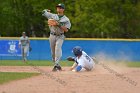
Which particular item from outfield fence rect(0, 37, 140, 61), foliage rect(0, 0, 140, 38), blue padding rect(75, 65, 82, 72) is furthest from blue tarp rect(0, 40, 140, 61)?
blue padding rect(75, 65, 82, 72)

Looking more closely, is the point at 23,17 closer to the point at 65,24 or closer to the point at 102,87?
the point at 65,24

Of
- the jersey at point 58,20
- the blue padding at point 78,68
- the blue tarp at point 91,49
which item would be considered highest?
the jersey at point 58,20

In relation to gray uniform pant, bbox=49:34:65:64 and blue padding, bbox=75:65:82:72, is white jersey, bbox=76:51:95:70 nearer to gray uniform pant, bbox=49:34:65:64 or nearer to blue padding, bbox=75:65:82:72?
blue padding, bbox=75:65:82:72

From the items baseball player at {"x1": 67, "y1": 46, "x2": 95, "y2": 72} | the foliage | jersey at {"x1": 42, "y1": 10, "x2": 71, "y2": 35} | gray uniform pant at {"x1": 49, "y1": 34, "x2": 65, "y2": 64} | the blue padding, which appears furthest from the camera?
the foliage

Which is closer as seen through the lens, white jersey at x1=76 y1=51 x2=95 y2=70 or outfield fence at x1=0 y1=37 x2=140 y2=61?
white jersey at x1=76 y1=51 x2=95 y2=70

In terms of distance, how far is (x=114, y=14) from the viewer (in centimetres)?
4475

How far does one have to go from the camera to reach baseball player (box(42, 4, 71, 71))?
14086mm

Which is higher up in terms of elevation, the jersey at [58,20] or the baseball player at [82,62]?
the jersey at [58,20]

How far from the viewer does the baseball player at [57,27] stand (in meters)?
14.1

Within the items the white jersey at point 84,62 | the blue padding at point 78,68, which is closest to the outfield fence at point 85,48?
the white jersey at point 84,62

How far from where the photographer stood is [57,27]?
561 inches

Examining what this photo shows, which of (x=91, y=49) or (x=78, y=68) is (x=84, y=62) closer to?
(x=78, y=68)

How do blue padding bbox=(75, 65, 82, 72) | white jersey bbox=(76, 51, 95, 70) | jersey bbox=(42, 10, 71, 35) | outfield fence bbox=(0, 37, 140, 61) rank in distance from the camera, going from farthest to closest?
outfield fence bbox=(0, 37, 140, 61) < jersey bbox=(42, 10, 71, 35) < white jersey bbox=(76, 51, 95, 70) < blue padding bbox=(75, 65, 82, 72)

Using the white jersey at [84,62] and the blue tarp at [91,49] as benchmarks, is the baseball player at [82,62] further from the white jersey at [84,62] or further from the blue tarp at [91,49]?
the blue tarp at [91,49]
